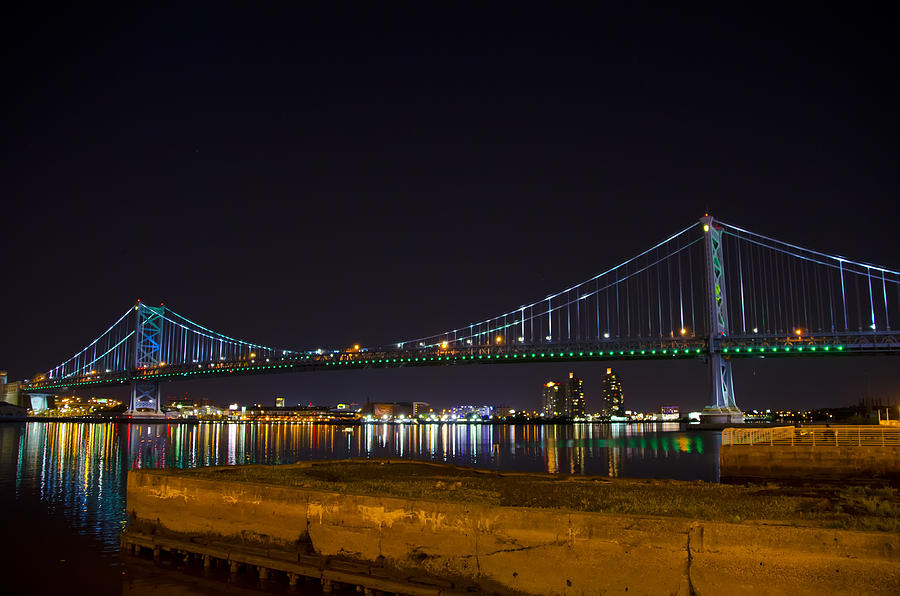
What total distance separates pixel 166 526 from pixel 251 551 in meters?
2.57

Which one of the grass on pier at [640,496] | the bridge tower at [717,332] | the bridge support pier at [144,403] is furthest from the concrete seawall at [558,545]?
the bridge support pier at [144,403]

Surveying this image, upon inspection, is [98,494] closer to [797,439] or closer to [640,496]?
[640,496]

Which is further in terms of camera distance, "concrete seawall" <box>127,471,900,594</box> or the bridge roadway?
the bridge roadway

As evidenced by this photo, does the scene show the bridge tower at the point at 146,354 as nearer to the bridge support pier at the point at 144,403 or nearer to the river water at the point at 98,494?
the bridge support pier at the point at 144,403

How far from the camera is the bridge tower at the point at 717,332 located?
229 ft

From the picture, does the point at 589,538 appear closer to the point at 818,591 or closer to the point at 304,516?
the point at 818,591

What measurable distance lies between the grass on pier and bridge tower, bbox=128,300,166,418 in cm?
10710

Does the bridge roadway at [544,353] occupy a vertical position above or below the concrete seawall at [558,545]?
above

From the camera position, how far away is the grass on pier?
326 inches

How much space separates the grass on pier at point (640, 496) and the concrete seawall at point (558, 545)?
1.38 feet

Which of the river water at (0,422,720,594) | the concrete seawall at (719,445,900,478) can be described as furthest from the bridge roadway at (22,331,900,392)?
the concrete seawall at (719,445,900,478)

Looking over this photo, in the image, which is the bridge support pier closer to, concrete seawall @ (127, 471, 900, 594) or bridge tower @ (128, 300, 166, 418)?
bridge tower @ (128, 300, 166, 418)

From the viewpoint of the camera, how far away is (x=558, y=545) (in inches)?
323

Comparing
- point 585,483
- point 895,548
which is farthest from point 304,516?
point 895,548
